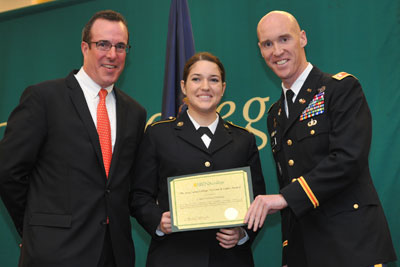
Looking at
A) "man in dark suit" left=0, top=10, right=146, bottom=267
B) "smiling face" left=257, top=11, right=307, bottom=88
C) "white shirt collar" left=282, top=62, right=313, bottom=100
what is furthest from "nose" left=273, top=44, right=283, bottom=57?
"man in dark suit" left=0, top=10, right=146, bottom=267

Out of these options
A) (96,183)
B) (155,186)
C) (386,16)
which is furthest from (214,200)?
(386,16)

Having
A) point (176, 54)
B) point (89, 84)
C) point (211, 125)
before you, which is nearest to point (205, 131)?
point (211, 125)

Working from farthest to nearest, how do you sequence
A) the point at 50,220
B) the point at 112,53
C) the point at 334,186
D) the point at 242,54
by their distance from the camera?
the point at 242,54 < the point at 112,53 < the point at 50,220 < the point at 334,186

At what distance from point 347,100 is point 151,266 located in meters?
1.33

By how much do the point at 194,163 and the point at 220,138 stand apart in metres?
0.22

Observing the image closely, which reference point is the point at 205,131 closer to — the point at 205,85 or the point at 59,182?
the point at 205,85

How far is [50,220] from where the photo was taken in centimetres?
212

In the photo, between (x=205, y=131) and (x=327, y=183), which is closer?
(x=327, y=183)

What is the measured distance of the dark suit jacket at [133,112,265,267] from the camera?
7.45 ft

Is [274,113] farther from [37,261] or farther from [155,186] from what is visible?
[37,261]

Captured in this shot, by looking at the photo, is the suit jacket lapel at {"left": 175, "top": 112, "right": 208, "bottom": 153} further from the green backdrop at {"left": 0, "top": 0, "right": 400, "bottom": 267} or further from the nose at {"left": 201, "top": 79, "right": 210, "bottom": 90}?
the green backdrop at {"left": 0, "top": 0, "right": 400, "bottom": 267}

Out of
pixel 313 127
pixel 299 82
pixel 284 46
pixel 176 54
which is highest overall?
pixel 176 54

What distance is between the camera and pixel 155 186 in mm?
2455

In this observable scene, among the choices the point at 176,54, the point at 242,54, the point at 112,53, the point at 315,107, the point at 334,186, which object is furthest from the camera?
the point at 242,54
